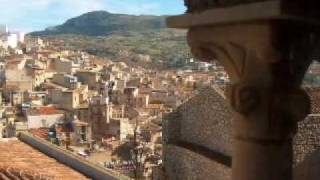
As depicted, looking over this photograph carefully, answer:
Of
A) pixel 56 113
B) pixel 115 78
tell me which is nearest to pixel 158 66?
pixel 115 78

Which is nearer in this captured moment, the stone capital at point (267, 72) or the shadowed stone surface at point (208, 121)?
the stone capital at point (267, 72)

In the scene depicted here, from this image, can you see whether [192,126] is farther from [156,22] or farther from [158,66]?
[156,22]

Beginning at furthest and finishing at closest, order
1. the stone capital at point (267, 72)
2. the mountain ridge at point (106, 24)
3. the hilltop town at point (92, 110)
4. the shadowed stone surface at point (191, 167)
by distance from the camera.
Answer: the mountain ridge at point (106, 24), the hilltop town at point (92, 110), the shadowed stone surface at point (191, 167), the stone capital at point (267, 72)

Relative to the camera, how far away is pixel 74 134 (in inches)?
1197

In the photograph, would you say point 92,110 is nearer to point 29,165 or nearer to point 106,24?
point 29,165

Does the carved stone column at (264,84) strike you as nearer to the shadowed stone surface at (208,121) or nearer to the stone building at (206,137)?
the stone building at (206,137)

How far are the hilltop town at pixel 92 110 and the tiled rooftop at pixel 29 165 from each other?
13.7 feet

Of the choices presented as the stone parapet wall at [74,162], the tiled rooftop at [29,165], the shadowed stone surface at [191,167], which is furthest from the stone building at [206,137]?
the tiled rooftop at [29,165]

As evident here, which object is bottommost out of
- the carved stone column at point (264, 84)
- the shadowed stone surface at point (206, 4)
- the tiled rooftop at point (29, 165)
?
the tiled rooftop at point (29, 165)

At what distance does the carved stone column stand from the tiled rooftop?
653 centimetres

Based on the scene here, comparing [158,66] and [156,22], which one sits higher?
[156,22]

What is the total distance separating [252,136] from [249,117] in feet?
0.24

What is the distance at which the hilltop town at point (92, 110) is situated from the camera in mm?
25969

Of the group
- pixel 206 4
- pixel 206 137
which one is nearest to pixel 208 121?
pixel 206 137
